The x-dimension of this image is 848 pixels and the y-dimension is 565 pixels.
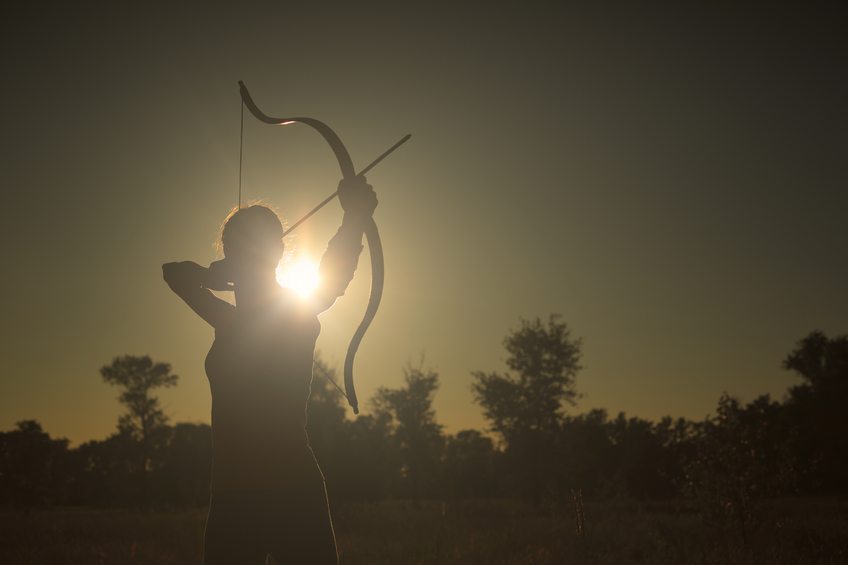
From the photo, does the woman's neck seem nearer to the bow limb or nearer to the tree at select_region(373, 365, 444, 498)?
the bow limb

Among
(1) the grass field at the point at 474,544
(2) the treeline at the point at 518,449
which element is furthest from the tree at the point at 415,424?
(1) the grass field at the point at 474,544

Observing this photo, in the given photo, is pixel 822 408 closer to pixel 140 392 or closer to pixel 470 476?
pixel 470 476

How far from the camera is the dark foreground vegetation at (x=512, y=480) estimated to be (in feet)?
42.1

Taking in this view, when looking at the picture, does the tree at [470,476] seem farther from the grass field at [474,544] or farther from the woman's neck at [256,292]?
the woman's neck at [256,292]

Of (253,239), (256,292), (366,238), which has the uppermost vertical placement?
(366,238)

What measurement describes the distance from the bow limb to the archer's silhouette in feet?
2.79

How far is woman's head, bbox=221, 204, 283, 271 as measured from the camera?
11.0 ft

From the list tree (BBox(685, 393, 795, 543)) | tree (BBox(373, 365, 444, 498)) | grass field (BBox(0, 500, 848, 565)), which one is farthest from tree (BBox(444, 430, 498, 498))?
tree (BBox(685, 393, 795, 543))

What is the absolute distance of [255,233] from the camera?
11.1 ft

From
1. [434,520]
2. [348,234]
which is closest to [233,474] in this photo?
[348,234]

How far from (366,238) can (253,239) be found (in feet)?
4.36

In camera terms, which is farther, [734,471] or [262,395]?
[734,471]

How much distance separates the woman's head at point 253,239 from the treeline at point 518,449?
14.4 metres

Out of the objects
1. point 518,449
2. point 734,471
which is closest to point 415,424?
point 518,449
